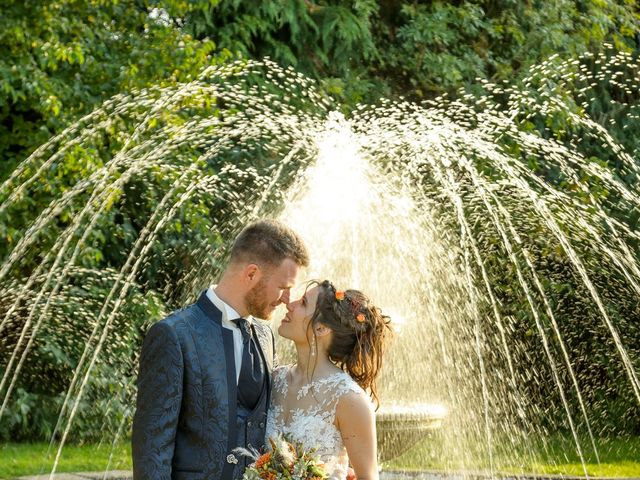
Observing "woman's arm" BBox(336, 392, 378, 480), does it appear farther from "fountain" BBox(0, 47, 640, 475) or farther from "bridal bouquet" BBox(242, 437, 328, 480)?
"fountain" BBox(0, 47, 640, 475)

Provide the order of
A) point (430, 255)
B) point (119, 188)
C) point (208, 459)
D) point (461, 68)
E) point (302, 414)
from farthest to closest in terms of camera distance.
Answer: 1. point (461, 68)
2. point (430, 255)
3. point (119, 188)
4. point (302, 414)
5. point (208, 459)

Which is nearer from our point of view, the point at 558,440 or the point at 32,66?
the point at 32,66

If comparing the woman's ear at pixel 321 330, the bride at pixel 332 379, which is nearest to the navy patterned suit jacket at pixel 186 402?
the bride at pixel 332 379

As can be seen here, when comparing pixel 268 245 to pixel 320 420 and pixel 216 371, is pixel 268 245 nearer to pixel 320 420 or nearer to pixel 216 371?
pixel 216 371

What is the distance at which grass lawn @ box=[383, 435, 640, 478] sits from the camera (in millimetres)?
9180

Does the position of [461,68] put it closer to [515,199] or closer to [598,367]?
Result: [515,199]

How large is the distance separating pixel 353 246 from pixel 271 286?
4.84m

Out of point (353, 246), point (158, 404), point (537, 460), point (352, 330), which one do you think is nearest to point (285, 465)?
point (158, 404)

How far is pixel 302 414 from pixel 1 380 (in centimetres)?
729

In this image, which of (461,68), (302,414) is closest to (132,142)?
(461,68)

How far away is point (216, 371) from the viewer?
11.2 feet

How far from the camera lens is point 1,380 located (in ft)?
34.3

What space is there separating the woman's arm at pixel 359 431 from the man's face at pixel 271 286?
0.45 m

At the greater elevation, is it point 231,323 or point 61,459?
point 231,323
